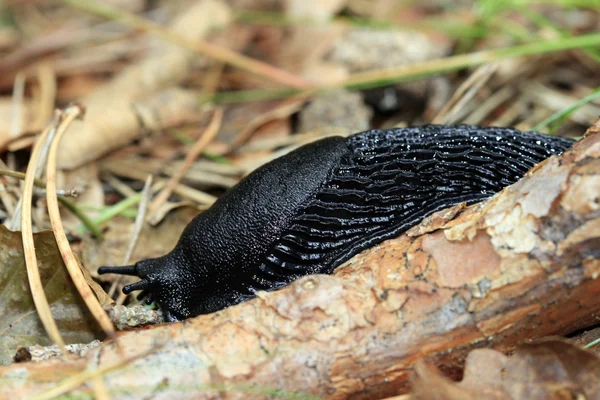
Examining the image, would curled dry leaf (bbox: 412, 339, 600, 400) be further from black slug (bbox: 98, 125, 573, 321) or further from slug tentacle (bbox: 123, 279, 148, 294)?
slug tentacle (bbox: 123, 279, 148, 294)

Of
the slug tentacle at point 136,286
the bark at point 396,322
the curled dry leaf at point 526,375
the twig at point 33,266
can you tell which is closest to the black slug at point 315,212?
the slug tentacle at point 136,286

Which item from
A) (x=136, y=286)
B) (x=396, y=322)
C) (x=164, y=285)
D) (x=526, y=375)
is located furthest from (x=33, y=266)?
(x=526, y=375)

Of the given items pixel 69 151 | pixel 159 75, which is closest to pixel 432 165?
pixel 69 151

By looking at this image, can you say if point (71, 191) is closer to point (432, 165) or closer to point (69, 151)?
point (69, 151)

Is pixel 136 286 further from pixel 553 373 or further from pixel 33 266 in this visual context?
pixel 553 373

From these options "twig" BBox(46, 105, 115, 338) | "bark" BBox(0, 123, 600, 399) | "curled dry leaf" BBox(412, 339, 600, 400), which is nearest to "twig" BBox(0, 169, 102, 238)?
"twig" BBox(46, 105, 115, 338)
